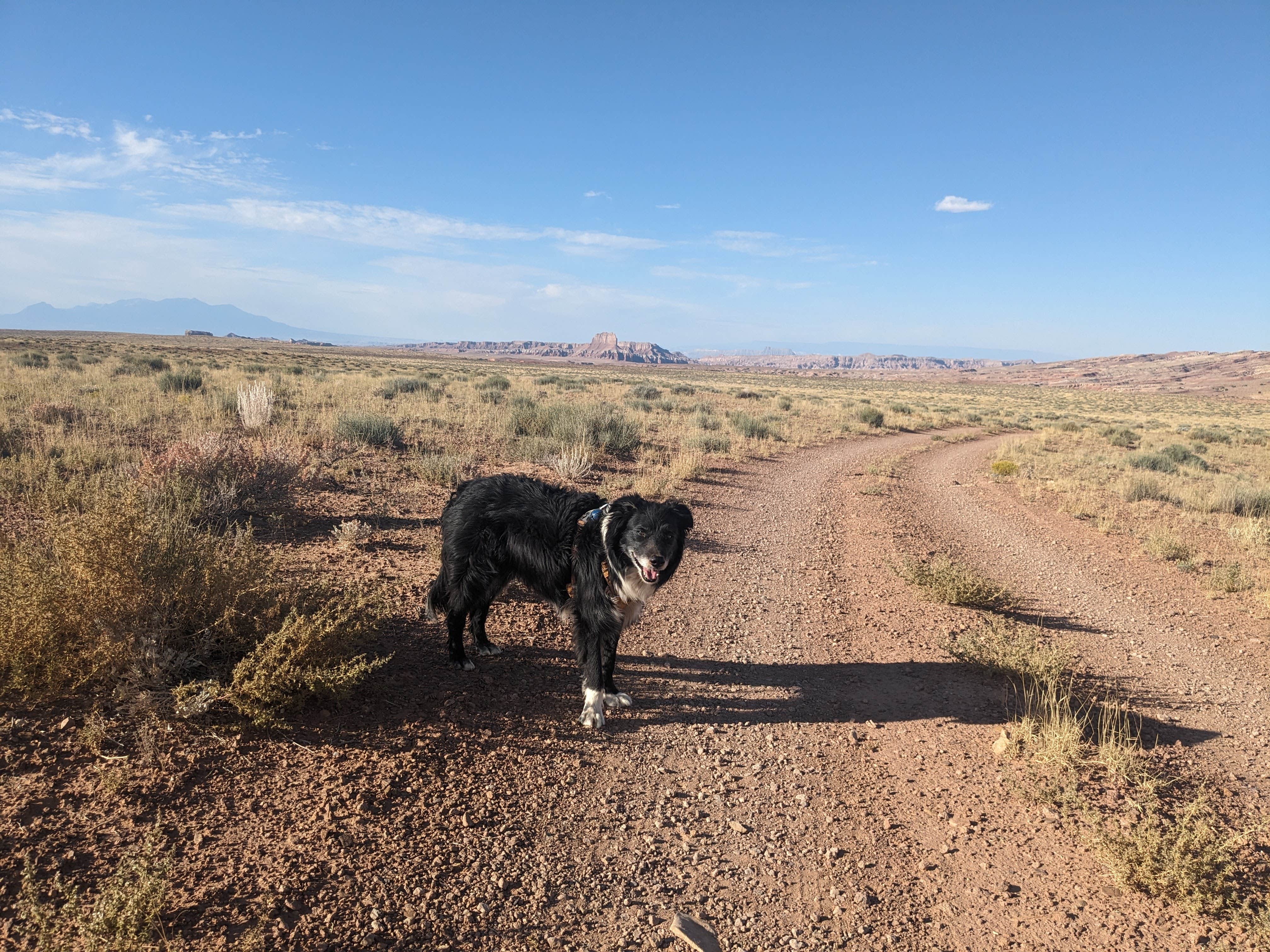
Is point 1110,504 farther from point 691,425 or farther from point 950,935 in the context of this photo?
point 950,935

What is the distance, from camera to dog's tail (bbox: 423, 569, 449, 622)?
4695 millimetres

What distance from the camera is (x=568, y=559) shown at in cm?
428

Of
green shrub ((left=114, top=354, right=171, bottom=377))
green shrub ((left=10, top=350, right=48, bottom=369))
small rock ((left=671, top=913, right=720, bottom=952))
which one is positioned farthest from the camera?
green shrub ((left=10, top=350, right=48, bottom=369))

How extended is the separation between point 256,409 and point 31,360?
67.4ft

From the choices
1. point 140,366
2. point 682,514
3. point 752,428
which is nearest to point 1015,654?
point 682,514

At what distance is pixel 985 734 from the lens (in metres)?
4.22

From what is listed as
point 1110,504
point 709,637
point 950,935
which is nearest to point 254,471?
point 709,637

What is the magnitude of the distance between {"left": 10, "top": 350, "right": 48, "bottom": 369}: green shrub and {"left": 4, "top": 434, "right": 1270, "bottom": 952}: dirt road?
84.7 ft

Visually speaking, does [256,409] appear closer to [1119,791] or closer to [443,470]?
[443,470]

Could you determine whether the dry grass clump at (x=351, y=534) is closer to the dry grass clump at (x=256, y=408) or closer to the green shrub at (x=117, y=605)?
the green shrub at (x=117, y=605)

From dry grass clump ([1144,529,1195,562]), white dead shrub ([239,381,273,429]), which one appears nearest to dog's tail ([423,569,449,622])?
white dead shrub ([239,381,273,429])

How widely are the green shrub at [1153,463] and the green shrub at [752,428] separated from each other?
9.75 meters

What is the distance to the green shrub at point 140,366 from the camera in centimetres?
2186

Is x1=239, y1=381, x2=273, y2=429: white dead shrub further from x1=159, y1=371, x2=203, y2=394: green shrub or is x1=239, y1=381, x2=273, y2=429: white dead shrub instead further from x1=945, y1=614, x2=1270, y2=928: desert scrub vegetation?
x1=945, y1=614, x2=1270, y2=928: desert scrub vegetation
